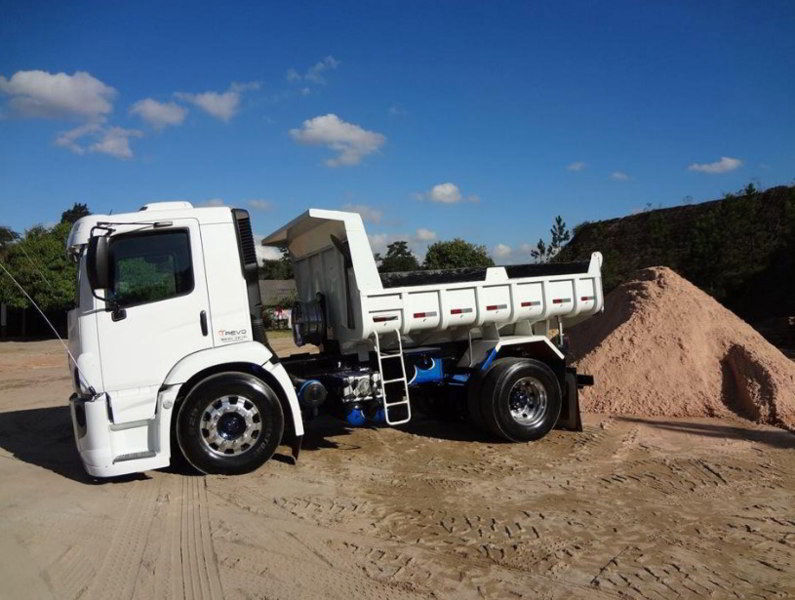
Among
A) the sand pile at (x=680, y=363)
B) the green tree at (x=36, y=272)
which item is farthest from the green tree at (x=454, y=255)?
the sand pile at (x=680, y=363)

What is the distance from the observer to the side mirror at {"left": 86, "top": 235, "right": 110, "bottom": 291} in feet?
19.0

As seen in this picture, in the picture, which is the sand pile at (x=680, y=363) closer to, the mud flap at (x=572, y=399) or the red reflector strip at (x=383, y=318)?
the mud flap at (x=572, y=399)

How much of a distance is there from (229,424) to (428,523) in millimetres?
2424

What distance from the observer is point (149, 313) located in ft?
20.5

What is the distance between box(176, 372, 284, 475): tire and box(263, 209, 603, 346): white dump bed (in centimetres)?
136

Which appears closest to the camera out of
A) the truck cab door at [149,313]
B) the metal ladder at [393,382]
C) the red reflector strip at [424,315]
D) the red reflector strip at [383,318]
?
the truck cab door at [149,313]

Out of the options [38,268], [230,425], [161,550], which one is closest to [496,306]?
[230,425]

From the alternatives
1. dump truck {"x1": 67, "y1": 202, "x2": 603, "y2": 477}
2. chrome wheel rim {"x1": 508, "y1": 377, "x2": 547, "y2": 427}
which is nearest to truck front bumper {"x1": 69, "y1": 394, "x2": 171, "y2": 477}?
dump truck {"x1": 67, "y1": 202, "x2": 603, "y2": 477}

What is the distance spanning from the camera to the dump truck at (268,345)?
6156 mm

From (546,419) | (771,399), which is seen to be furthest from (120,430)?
(771,399)

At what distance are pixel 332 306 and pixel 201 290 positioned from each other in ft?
6.04

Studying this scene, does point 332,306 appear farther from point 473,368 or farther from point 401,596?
point 401,596

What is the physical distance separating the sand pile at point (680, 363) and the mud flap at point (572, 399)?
140 cm

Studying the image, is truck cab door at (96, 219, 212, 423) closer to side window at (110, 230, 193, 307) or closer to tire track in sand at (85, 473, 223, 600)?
side window at (110, 230, 193, 307)
